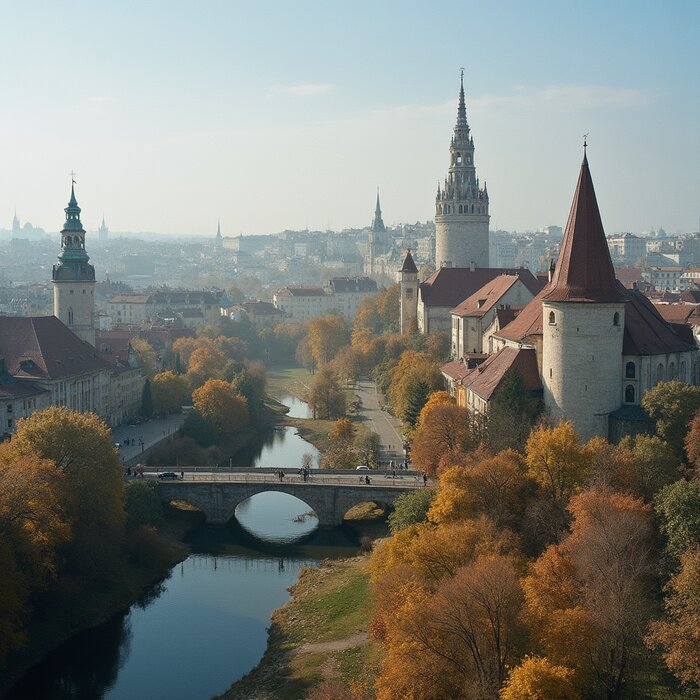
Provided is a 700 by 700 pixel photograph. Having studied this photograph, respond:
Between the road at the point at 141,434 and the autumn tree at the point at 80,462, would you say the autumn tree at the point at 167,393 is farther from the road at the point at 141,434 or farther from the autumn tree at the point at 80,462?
the autumn tree at the point at 80,462

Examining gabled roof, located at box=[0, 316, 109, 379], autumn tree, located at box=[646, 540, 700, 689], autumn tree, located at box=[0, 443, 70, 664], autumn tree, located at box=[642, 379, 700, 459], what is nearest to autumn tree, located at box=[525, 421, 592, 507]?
autumn tree, located at box=[642, 379, 700, 459]

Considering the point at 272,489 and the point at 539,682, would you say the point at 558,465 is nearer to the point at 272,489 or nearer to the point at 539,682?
the point at 539,682

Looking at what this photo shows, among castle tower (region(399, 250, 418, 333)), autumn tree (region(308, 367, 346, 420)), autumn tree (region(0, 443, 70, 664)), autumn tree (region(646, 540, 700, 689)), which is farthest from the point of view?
castle tower (region(399, 250, 418, 333))

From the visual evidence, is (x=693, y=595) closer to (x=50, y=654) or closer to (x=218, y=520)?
(x=50, y=654)

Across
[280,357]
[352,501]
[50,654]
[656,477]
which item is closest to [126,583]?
[50,654]

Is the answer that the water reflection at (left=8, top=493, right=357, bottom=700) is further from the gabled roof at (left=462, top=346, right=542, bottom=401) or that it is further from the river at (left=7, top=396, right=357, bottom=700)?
the gabled roof at (left=462, top=346, right=542, bottom=401)

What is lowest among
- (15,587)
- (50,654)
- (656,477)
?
(50,654)

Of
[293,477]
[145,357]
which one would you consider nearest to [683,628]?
[293,477]
